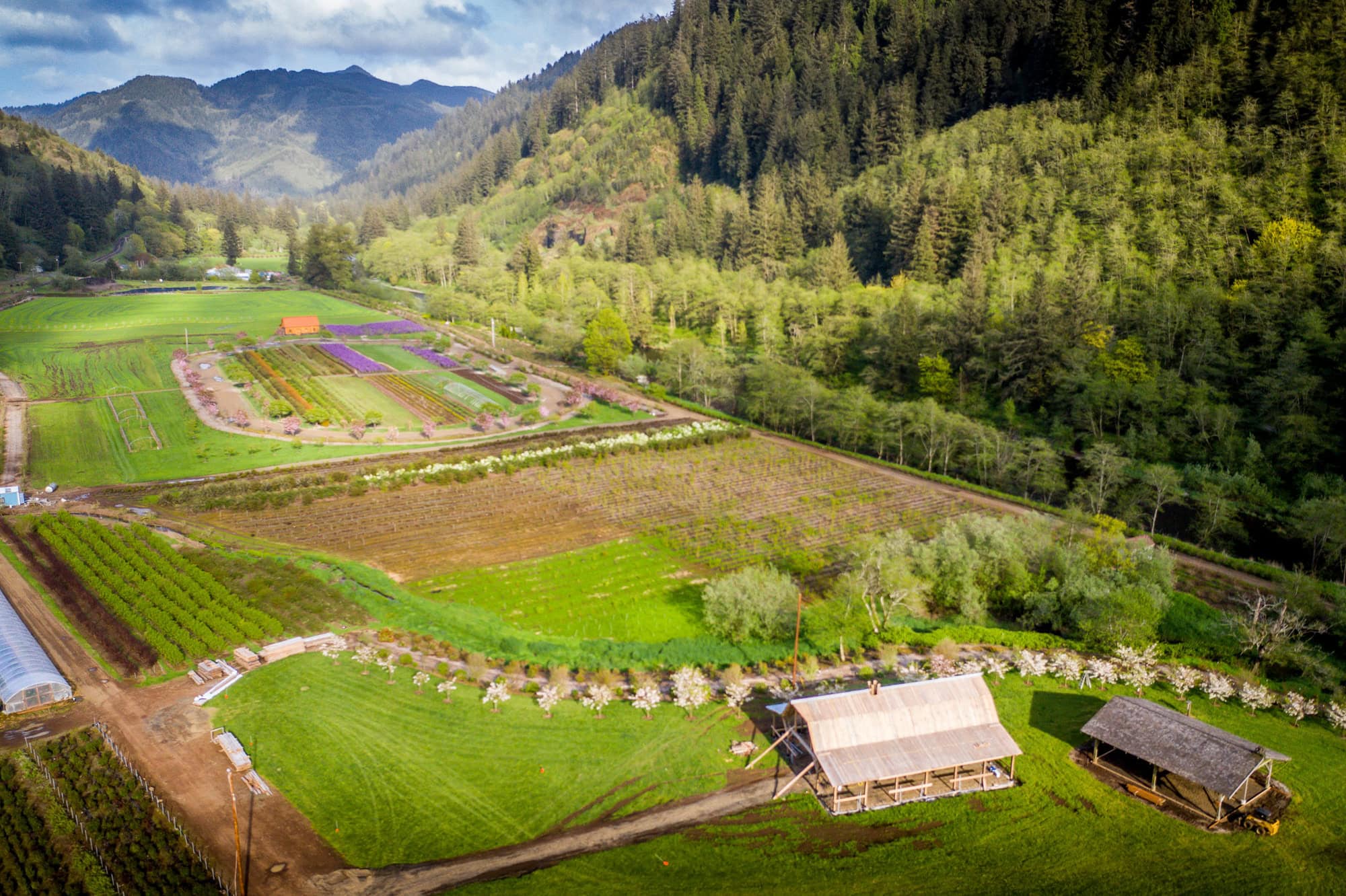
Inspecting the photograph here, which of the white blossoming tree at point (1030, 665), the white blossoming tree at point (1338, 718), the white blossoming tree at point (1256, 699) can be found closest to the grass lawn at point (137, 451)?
the white blossoming tree at point (1030, 665)

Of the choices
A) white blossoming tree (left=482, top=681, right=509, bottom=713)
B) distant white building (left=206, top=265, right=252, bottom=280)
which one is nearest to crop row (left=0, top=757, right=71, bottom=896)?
white blossoming tree (left=482, top=681, right=509, bottom=713)

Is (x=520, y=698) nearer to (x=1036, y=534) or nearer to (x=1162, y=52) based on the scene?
(x=1036, y=534)

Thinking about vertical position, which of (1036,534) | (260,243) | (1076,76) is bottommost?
(1036,534)

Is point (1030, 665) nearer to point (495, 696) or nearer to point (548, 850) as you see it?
point (548, 850)

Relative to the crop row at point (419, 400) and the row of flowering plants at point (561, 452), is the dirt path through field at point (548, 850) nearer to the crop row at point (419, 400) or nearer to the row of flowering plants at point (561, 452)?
the row of flowering plants at point (561, 452)

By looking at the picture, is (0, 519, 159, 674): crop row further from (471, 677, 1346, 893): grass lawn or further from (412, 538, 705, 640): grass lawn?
(471, 677, 1346, 893): grass lawn

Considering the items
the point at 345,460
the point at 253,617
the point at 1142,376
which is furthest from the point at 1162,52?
the point at 253,617
